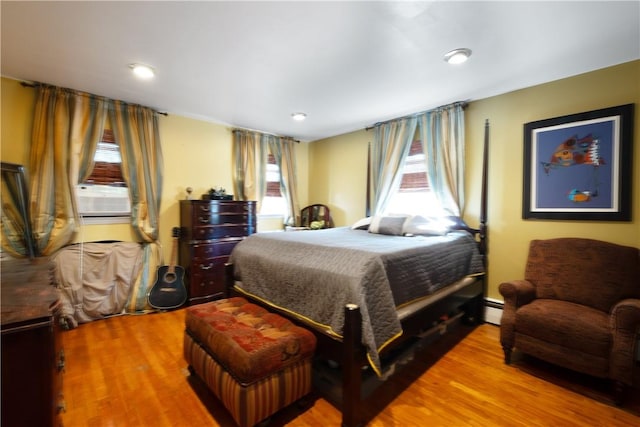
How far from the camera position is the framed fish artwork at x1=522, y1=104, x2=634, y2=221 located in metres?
2.21

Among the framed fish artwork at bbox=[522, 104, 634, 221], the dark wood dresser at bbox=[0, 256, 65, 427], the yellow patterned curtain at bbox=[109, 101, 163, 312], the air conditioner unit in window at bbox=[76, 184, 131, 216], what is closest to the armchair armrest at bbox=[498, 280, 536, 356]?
the framed fish artwork at bbox=[522, 104, 634, 221]

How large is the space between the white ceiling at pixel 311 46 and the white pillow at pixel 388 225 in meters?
1.34

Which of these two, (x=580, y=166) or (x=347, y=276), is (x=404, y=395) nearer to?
(x=347, y=276)

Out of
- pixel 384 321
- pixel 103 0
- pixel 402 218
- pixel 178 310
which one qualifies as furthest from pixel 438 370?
pixel 103 0

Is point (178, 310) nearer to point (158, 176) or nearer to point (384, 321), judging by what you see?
point (158, 176)

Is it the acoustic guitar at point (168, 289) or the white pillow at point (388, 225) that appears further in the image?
the acoustic guitar at point (168, 289)

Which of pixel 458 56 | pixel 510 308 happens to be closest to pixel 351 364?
pixel 510 308

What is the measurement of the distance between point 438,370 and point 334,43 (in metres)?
2.54

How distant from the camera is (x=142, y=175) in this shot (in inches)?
125

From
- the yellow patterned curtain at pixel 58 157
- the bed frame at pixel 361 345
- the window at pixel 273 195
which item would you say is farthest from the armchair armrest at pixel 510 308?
the yellow patterned curtain at pixel 58 157

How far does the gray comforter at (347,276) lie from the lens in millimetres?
1537

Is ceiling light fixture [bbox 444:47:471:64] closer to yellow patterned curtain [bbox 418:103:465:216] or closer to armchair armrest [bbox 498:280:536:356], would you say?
yellow patterned curtain [bbox 418:103:465:216]

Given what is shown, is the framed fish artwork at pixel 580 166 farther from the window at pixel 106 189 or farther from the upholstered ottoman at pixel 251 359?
the window at pixel 106 189

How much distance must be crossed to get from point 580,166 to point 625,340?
4.87ft
